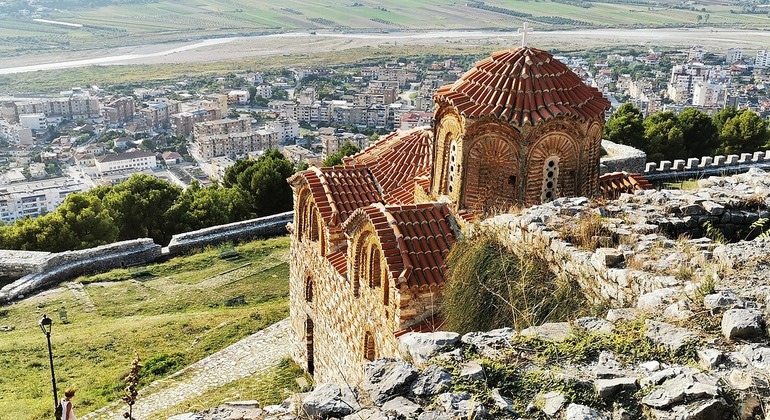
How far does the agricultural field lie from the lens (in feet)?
513

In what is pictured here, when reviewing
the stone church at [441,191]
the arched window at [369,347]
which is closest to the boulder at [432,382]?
the stone church at [441,191]

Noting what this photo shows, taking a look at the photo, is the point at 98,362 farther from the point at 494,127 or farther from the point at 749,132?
the point at 749,132

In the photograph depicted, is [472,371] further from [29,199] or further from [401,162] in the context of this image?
[29,199]

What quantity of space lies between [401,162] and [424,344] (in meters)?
7.54

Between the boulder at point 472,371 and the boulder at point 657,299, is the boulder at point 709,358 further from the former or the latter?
the boulder at point 472,371

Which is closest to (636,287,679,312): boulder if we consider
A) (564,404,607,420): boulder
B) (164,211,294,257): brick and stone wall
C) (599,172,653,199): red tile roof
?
(564,404,607,420): boulder

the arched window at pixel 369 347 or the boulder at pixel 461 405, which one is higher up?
the boulder at pixel 461 405

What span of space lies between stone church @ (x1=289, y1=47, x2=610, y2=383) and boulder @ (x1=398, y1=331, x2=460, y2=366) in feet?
10.6

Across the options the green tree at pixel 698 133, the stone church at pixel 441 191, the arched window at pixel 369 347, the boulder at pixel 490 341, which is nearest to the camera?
the boulder at pixel 490 341

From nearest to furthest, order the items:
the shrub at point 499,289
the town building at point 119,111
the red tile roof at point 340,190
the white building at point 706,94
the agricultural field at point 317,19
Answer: the shrub at point 499,289
the red tile roof at point 340,190
the white building at point 706,94
the town building at point 119,111
the agricultural field at point 317,19

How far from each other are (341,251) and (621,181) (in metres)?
4.84

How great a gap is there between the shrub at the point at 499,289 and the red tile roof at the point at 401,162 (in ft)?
11.4

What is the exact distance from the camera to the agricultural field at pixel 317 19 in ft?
513

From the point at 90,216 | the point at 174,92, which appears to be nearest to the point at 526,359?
the point at 90,216
